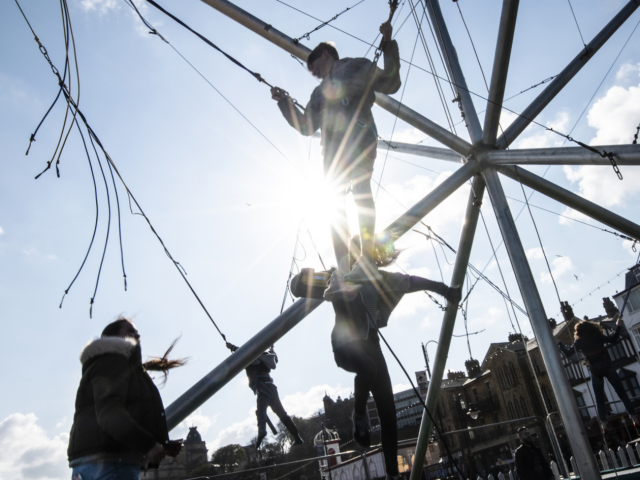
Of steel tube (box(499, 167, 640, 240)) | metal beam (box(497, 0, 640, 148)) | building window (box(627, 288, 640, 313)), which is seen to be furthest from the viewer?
building window (box(627, 288, 640, 313))

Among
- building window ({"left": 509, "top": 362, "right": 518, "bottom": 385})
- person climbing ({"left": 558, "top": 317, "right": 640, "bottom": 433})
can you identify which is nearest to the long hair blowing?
person climbing ({"left": 558, "top": 317, "right": 640, "bottom": 433})

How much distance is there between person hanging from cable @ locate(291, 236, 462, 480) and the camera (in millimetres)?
2658

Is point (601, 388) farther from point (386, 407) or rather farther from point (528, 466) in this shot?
point (386, 407)

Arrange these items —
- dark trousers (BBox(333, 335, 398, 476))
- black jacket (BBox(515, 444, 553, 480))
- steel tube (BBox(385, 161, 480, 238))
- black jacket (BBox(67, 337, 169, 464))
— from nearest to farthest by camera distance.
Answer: black jacket (BBox(67, 337, 169, 464)) → dark trousers (BBox(333, 335, 398, 476)) → steel tube (BBox(385, 161, 480, 238)) → black jacket (BBox(515, 444, 553, 480))

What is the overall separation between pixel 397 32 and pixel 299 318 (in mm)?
4184

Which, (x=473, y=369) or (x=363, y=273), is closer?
(x=363, y=273)

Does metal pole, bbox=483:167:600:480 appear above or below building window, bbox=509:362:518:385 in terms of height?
below

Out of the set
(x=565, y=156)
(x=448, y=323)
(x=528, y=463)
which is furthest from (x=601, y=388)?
(x=565, y=156)

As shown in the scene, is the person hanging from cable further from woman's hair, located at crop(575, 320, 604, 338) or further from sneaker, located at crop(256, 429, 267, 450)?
woman's hair, located at crop(575, 320, 604, 338)

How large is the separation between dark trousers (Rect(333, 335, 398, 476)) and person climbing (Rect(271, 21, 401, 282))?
26.9 inches

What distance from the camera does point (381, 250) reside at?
331cm

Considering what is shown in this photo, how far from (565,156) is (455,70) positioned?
198 centimetres

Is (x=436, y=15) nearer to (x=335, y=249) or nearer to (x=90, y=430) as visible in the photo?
(x=335, y=249)

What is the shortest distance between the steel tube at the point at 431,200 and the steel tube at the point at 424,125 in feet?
0.97
